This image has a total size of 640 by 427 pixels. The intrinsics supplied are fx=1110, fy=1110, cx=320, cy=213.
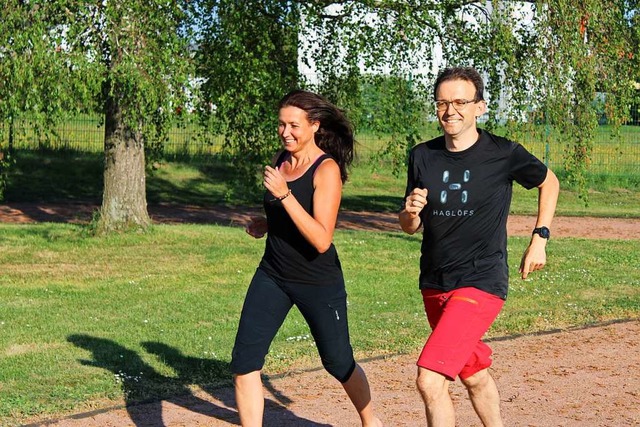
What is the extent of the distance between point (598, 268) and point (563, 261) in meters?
0.57

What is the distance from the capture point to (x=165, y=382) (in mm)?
7184

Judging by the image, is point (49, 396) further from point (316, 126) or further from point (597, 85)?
point (597, 85)

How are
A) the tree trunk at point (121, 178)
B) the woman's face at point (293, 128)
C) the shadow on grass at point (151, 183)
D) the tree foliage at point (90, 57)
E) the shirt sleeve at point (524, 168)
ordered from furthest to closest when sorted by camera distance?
1. the shadow on grass at point (151, 183)
2. the tree trunk at point (121, 178)
3. the tree foliage at point (90, 57)
4. the woman's face at point (293, 128)
5. the shirt sleeve at point (524, 168)

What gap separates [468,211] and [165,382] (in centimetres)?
297

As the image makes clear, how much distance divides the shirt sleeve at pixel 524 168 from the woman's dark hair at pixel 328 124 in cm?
86

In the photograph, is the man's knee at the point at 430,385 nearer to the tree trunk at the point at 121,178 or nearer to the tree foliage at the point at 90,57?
the tree foliage at the point at 90,57

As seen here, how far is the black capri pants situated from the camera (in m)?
5.25

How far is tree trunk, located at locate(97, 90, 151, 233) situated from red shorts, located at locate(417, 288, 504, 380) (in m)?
9.78

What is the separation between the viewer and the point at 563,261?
42.6 feet

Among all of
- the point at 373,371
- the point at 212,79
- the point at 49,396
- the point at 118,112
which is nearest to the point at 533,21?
the point at 212,79

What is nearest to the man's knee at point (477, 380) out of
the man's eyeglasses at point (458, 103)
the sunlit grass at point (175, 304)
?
the man's eyeglasses at point (458, 103)

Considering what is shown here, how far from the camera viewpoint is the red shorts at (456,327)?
15.8 ft

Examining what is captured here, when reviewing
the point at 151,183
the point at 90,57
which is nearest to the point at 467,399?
the point at 90,57

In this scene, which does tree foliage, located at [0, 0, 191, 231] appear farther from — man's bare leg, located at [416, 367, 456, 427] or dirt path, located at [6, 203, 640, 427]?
man's bare leg, located at [416, 367, 456, 427]
